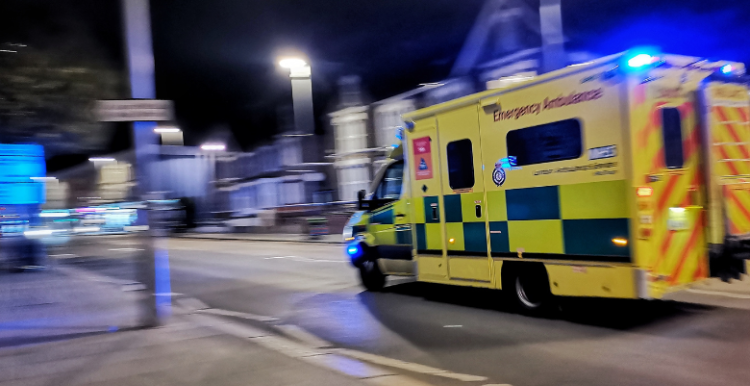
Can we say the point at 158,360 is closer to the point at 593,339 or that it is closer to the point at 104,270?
the point at 593,339

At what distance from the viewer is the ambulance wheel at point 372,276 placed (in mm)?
10023

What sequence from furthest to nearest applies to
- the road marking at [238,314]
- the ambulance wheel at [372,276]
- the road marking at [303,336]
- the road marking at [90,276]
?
the road marking at [90,276]
the ambulance wheel at [372,276]
the road marking at [238,314]
the road marking at [303,336]

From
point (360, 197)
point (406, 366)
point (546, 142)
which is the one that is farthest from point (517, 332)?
point (360, 197)

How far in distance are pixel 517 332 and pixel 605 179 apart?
188 cm

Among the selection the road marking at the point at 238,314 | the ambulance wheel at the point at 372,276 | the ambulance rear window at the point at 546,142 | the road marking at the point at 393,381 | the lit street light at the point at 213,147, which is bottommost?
the road marking at the point at 393,381

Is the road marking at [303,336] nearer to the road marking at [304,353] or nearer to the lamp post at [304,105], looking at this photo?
the road marking at [304,353]

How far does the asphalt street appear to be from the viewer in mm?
5027

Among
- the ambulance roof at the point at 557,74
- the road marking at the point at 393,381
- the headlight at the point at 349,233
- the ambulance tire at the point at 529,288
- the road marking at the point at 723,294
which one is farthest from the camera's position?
the headlight at the point at 349,233

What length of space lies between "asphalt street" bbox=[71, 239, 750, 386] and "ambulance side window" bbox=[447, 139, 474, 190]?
1685 mm

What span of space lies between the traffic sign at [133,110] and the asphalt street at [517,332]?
10.3ft

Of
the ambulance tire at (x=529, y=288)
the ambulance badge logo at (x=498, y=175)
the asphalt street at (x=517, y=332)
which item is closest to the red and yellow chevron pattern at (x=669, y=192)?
the asphalt street at (x=517, y=332)

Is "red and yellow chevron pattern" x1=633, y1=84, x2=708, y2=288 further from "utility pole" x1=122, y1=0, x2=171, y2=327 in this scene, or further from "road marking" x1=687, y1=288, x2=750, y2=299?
"utility pole" x1=122, y1=0, x2=171, y2=327

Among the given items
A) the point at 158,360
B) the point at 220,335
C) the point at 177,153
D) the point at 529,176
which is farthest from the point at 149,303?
the point at 177,153

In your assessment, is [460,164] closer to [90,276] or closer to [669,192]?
[669,192]
